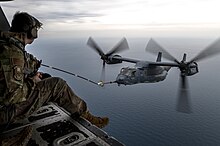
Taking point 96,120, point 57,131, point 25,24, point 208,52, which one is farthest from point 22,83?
point 208,52

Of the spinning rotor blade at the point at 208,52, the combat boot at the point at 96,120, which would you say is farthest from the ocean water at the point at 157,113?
the combat boot at the point at 96,120

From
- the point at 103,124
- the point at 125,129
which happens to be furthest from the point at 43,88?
the point at 125,129

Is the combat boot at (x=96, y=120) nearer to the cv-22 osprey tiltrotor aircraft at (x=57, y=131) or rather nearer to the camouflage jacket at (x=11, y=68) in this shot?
the cv-22 osprey tiltrotor aircraft at (x=57, y=131)

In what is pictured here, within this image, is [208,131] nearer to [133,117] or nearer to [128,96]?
[133,117]

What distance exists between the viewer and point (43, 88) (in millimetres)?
3969

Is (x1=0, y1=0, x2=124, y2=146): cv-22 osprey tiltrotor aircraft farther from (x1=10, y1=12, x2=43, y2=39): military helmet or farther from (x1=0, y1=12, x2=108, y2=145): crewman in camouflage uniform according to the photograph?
(x1=10, y1=12, x2=43, y2=39): military helmet

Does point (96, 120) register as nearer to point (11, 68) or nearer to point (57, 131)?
point (57, 131)

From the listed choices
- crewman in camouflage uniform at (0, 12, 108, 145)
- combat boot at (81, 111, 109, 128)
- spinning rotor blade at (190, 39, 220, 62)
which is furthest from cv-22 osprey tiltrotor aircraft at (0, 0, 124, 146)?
spinning rotor blade at (190, 39, 220, 62)

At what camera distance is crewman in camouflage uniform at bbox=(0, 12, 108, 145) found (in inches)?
113

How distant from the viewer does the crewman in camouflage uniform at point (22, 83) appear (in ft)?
9.43

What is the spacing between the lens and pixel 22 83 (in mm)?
3033

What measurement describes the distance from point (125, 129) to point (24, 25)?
49894 mm

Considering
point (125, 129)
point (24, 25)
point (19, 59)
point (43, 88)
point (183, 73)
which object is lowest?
point (125, 129)

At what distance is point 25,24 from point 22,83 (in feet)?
3.27
